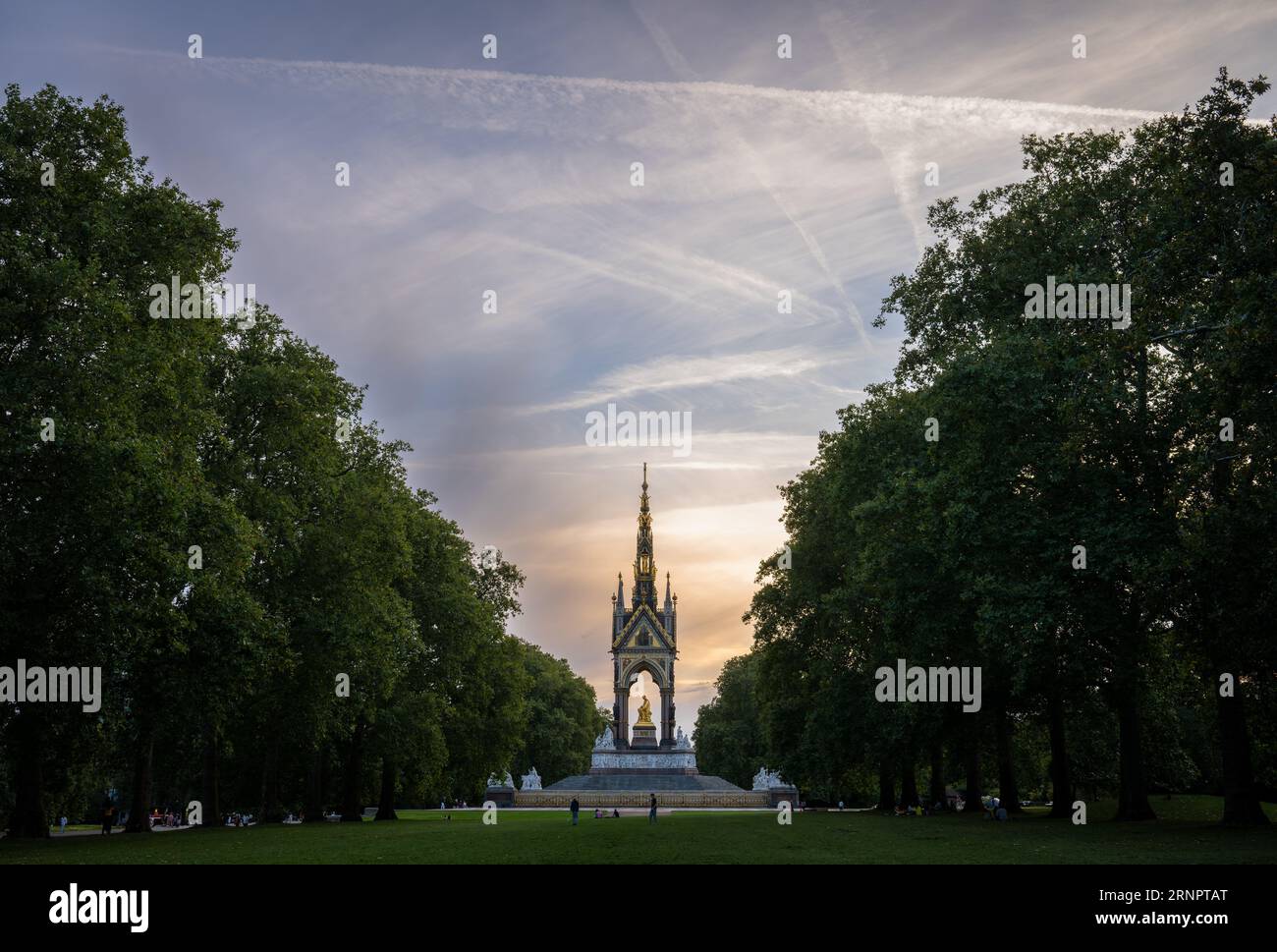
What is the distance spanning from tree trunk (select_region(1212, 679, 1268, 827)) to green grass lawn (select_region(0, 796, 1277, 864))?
744 millimetres

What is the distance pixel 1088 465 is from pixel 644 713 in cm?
7205

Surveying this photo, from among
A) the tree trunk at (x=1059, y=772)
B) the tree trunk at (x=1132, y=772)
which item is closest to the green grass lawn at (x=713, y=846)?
the tree trunk at (x=1132, y=772)

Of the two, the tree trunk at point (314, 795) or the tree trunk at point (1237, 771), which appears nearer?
the tree trunk at point (1237, 771)

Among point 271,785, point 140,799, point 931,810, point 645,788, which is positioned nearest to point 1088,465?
point 931,810

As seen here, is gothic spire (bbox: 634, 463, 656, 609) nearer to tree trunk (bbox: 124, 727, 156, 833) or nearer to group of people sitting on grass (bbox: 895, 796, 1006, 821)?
group of people sitting on grass (bbox: 895, 796, 1006, 821)

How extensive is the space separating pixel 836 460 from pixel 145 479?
95.3 ft

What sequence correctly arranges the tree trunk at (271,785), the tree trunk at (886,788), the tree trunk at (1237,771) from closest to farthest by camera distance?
the tree trunk at (1237,771) → the tree trunk at (271,785) → the tree trunk at (886,788)

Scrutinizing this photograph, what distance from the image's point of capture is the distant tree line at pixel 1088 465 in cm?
2197

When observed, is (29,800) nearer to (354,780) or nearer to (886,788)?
(354,780)

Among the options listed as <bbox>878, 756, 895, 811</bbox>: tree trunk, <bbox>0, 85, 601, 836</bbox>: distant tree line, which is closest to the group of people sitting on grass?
<bbox>878, 756, 895, 811</bbox>: tree trunk

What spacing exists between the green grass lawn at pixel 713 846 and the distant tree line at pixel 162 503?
4.23 meters

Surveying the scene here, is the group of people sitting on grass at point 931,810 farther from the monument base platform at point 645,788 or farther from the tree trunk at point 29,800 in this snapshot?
the tree trunk at point 29,800

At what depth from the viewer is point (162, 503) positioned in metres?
25.1
